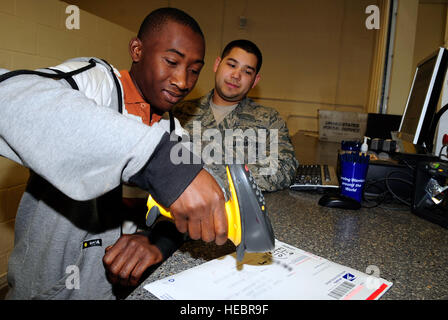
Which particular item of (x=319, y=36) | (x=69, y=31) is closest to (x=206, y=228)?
(x=69, y=31)

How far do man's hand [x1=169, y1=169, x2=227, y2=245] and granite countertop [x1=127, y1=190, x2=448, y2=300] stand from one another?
0.13 m

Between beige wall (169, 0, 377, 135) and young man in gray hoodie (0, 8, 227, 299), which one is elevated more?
beige wall (169, 0, 377, 135)

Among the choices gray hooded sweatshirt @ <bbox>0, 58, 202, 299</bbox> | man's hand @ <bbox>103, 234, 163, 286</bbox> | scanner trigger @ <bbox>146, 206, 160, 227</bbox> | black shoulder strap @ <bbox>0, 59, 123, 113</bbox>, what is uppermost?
black shoulder strap @ <bbox>0, 59, 123, 113</bbox>

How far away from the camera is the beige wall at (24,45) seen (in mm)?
1812

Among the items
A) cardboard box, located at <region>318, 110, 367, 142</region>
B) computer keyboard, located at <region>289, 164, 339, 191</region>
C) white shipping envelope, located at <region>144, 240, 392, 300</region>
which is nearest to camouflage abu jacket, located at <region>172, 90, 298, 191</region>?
computer keyboard, located at <region>289, 164, 339, 191</region>

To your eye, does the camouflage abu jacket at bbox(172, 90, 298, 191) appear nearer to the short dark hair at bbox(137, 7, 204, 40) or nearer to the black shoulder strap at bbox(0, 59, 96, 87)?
the short dark hair at bbox(137, 7, 204, 40)

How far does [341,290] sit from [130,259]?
44 cm

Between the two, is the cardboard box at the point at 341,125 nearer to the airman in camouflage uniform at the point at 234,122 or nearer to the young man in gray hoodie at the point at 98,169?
the airman in camouflage uniform at the point at 234,122

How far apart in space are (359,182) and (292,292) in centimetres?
73

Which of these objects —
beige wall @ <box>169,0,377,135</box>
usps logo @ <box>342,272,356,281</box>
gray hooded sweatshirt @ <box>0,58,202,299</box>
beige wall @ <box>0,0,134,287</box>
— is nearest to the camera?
gray hooded sweatshirt @ <box>0,58,202,299</box>

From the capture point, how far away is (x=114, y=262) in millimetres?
653

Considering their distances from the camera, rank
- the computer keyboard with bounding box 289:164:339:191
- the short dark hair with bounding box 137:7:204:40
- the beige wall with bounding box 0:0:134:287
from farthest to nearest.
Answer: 1. the beige wall with bounding box 0:0:134:287
2. the computer keyboard with bounding box 289:164:339:191
3. the short dark hair with bounding box 137:7:204:40

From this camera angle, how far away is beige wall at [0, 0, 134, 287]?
5.95 feet

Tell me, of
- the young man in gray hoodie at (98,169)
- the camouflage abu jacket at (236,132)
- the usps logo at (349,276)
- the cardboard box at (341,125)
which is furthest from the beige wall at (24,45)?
the cardboard box at (341,125)
